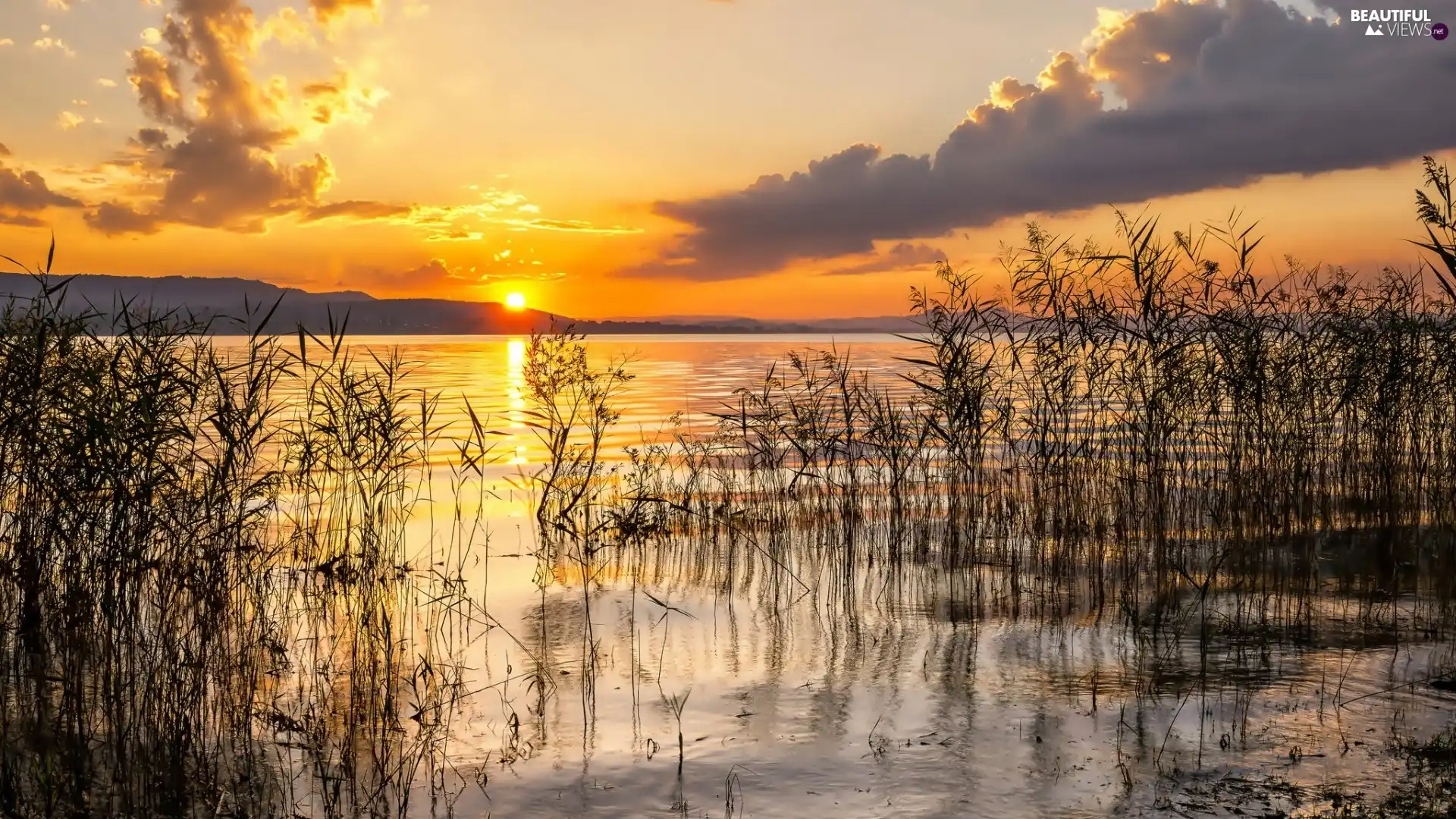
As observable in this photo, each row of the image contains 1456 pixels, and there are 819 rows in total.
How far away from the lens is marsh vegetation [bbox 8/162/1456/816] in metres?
6.68

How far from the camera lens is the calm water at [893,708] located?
244 inches

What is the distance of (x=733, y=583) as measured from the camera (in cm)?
1186

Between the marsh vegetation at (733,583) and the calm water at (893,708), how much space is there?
0.16ft

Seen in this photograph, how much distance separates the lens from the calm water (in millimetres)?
6199

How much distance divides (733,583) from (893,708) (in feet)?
A: 14.2

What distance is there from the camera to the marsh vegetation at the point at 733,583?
6680 millimetres

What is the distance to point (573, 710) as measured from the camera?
768 cm

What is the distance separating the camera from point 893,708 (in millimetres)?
7703

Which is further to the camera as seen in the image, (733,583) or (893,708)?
(733,583)

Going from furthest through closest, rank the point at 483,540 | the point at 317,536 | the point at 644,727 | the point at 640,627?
the point at 483,540 < the point at 317,536 < the point at 640,627 < the point at 644,727

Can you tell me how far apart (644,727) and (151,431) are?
4.35 metres

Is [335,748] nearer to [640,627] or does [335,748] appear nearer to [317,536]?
[640,627]

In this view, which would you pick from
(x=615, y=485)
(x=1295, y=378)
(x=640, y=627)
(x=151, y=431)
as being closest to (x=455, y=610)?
(x=640, y=627)

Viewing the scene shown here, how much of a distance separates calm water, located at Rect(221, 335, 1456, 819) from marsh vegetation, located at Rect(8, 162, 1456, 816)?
A: 0.16 ft
